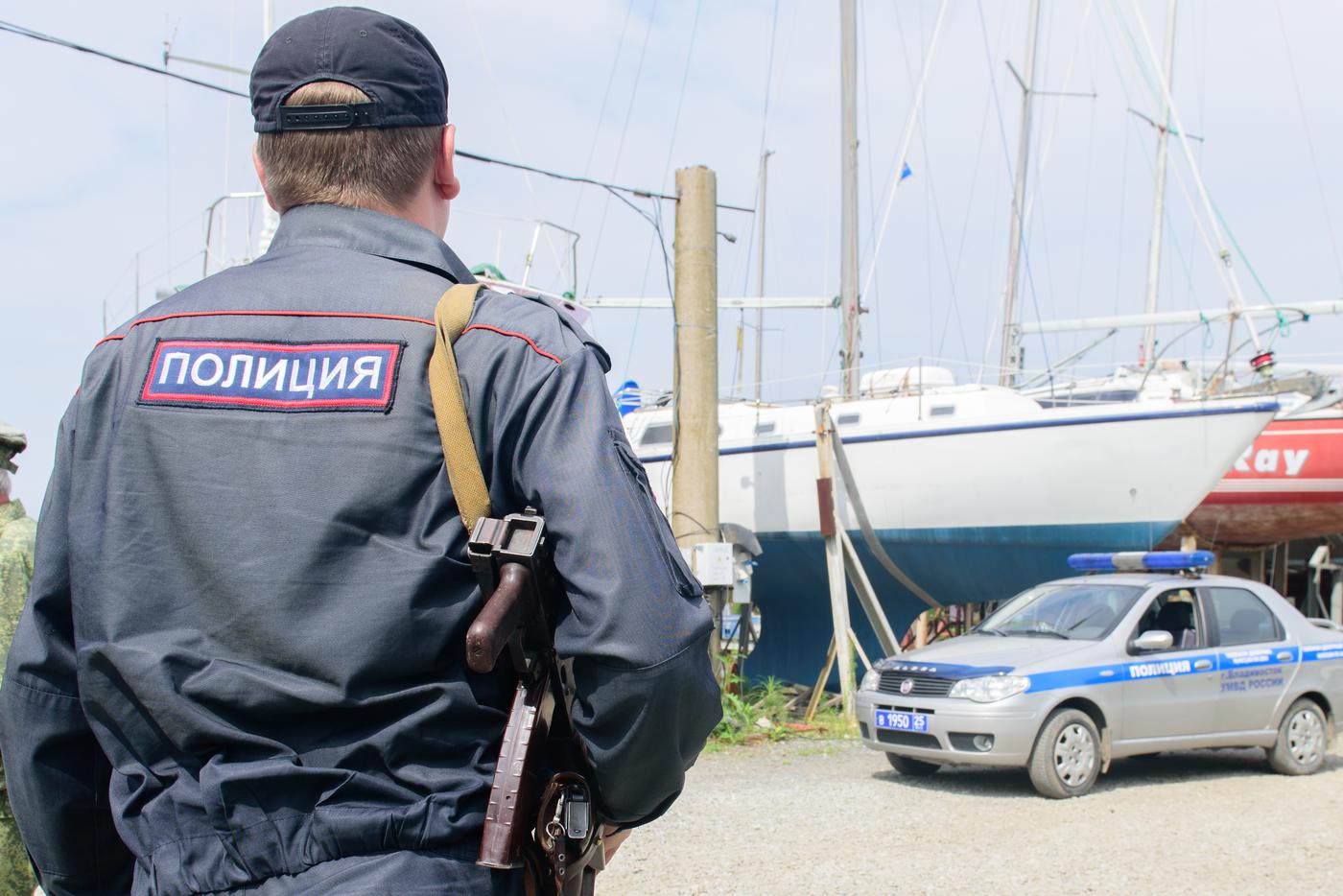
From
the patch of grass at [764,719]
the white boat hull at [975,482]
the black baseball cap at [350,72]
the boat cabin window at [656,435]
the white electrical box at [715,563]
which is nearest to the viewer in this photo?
the black baseball cap at [350,72]

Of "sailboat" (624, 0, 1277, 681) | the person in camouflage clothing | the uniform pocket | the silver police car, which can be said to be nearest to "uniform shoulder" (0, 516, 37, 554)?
the person in camouflage clothing

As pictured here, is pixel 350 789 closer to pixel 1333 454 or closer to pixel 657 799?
pixel 657 799

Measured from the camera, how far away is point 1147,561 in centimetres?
1020

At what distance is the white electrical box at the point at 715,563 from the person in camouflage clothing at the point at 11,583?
7232 millimetres

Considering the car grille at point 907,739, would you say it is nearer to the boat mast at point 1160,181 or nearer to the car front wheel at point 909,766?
the car front wheel at point 909,766

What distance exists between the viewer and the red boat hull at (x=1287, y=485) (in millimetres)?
16453

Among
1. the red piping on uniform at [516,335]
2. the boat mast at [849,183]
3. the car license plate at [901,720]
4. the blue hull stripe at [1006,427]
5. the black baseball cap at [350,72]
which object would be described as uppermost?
the boat mast at [849,183]

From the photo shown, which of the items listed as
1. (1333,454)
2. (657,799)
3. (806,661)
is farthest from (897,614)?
(657,799)

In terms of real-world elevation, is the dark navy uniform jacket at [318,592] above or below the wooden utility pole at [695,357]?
below

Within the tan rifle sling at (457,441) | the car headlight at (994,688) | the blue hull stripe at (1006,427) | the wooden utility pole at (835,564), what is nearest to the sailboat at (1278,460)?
the blue hull stripe at (1006,427)

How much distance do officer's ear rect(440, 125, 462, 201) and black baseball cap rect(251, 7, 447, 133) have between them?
0.04 m

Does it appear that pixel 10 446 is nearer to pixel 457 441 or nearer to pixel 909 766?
pixel 457 441

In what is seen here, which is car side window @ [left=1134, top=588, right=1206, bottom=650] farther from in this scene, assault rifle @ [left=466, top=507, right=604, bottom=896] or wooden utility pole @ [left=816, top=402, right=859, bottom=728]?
assault rifle @ [left=466, top=507, right=604, bottom=896]

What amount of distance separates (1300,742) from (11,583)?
946 cm
